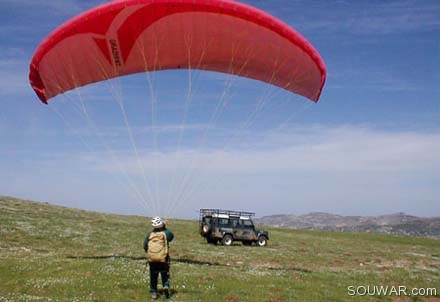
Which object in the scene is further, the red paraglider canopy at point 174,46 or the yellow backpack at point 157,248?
the red paraglider canopy at point 174,46

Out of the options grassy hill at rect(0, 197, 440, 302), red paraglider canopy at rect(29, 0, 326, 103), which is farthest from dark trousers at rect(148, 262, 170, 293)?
red paraglider canopy at rect(29, 0, 326, 103)

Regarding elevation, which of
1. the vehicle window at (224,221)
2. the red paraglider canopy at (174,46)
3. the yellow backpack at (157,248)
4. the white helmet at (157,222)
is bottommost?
the yellow backpack at (157,248)

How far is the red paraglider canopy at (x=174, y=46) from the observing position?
15211mm

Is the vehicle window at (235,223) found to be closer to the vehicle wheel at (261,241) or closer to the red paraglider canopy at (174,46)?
the vehicle wheel at (261,241)

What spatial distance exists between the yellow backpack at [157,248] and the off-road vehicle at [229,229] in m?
20.8

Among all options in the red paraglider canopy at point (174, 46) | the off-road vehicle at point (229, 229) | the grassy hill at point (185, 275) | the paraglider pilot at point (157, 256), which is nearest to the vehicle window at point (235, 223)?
the off-road vehicle at point (229, 229)

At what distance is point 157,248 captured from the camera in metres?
14.4

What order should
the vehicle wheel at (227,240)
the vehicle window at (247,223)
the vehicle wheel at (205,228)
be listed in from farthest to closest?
the vehicle window at (247,223), the vehicle wheel at (205,228), the vehicle wheel at (227,240)

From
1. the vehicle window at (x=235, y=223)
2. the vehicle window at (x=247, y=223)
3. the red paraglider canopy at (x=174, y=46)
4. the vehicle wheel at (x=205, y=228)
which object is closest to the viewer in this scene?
the red paraglider canopy at (x=174, y=46)

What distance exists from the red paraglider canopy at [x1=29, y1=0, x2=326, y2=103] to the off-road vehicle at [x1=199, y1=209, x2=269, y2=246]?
18375 mm

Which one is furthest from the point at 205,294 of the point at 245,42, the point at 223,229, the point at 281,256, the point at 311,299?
the point at 223,229

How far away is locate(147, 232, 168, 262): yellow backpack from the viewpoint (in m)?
14.2

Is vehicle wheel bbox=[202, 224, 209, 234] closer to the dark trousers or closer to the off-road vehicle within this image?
the off-road vehicle

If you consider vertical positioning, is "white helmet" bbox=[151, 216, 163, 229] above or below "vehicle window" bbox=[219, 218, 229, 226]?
below
